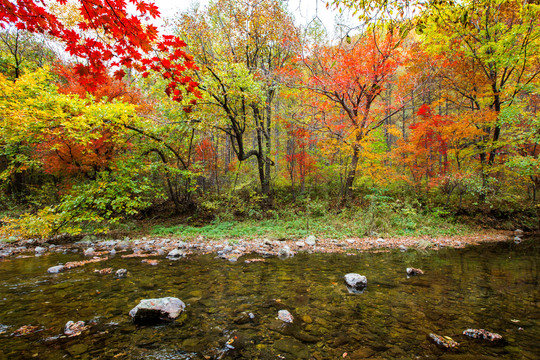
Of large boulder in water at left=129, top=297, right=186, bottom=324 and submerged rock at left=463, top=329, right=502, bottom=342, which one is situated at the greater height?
large boulder in water at left=129, top=297, right=186, bottom=324

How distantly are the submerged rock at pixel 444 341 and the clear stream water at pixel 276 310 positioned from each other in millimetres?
64

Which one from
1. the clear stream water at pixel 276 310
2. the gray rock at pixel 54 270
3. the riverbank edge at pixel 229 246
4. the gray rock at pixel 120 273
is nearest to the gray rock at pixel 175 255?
the riverbank edge at pixel 229 246

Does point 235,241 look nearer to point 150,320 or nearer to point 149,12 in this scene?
point 150,320

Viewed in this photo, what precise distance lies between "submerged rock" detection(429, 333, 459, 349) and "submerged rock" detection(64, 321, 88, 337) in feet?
12.0

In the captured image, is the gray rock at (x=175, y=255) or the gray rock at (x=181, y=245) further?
the gray rock at (x=181, y=245)

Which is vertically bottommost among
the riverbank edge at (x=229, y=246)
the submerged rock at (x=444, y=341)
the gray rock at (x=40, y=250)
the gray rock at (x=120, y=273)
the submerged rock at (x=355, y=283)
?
the riverbank edge at (x=229, y=246)

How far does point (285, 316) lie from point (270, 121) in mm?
12359

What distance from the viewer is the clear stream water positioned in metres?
2.13

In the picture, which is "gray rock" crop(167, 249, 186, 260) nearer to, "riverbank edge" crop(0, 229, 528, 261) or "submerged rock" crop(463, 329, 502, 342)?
"riverbank edge" crop(0, 229, 528, 261)

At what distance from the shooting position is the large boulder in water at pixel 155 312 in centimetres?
259

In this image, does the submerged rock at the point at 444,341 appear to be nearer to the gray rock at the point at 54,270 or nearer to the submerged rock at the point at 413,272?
the submerged rock at the point at 413,272

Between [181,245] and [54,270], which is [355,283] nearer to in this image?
[181,245]

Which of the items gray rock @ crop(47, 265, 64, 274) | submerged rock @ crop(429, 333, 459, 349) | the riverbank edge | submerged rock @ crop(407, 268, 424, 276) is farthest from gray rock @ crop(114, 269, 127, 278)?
submerged rock @ crop(407, 268, 424, 276)

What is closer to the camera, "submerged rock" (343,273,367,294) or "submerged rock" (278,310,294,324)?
"submerged rock" (278,310,294,324)
